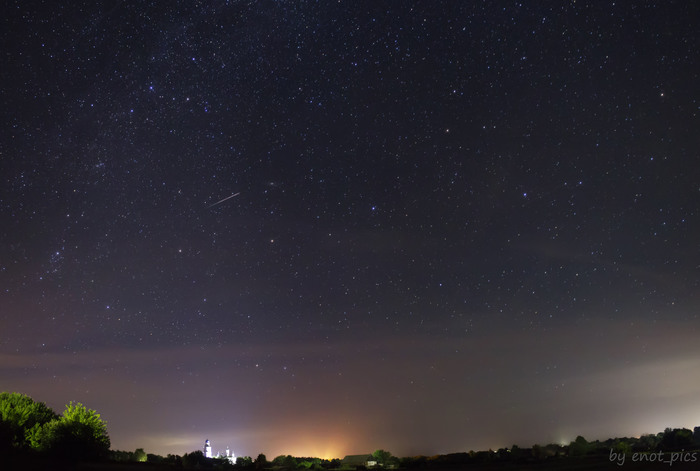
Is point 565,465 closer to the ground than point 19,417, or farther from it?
closer to the ground

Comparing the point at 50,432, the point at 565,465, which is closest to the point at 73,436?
the point at 50,432

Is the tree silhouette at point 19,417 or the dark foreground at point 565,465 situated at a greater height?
the tree silhouette at point 19,417

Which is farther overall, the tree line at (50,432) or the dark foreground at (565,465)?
the tree line at (50,432)

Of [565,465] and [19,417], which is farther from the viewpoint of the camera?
[19,417]

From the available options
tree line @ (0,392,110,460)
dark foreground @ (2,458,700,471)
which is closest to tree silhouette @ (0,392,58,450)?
tree line @ (0,392,110,460)

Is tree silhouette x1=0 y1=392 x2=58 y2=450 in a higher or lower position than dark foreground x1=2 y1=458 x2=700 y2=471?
higher

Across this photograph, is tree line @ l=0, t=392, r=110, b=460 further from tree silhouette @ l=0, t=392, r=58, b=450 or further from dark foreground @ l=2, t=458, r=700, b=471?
dark foreground @ l=2, t=458, r=700, b=471

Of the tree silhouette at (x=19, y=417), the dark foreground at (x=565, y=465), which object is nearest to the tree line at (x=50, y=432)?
the tree silhouette at (x=19, y=417)

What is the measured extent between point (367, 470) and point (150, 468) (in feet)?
32.0

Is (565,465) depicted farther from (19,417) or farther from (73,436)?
(19,417)

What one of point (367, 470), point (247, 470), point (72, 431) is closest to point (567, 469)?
point (367, 470)

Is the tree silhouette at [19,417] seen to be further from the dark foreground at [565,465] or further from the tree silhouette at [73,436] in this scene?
the dark foreground at [565,465]

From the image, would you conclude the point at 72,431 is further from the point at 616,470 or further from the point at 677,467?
the point at 677,467

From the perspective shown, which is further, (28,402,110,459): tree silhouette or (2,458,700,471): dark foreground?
(28,402,110,459): tree silhouette
